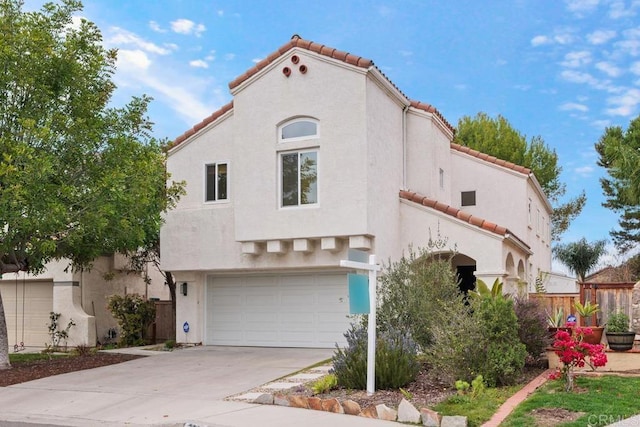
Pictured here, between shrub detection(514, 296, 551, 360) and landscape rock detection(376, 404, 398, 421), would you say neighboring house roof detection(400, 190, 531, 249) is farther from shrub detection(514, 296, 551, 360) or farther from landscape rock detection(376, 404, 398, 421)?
landscape rock detection(376, 404, 398, 421)

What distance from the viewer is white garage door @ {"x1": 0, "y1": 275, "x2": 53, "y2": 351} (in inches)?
927

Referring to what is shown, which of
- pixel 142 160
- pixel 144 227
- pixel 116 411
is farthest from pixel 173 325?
pixel 116 411

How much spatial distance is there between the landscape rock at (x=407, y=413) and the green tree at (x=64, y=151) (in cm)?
837

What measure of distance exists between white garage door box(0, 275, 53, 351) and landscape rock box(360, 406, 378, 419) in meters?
16.2

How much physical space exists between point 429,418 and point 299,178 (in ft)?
32.2

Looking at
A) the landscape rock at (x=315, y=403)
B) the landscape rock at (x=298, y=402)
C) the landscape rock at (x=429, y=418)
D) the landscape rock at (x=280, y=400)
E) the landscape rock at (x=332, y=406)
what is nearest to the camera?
the landscape rock at (x=429, y=418)

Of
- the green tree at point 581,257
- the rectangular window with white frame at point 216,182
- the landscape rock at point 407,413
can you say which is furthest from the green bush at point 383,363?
the green tree at point 581,257

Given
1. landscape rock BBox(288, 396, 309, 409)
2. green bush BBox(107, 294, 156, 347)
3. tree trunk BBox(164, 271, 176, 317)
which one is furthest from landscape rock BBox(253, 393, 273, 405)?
tree trunk BBox(164, 271, 176, 317)

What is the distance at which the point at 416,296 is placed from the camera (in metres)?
13.7

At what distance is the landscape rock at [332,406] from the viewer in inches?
417

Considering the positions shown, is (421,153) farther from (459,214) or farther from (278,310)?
(278,310)

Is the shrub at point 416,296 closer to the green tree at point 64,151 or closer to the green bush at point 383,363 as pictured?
the green bush at point 383,363

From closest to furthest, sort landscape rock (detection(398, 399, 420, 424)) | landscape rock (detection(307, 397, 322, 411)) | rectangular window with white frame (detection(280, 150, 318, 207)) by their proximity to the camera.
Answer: landscape rock (detection(398, 399, 420, 424)), landscape rock (detection(307, 397, 322, 411)), rectangular window with white frame (detection(280, 150, 318, 207))

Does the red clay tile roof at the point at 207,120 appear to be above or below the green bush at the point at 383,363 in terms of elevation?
above
